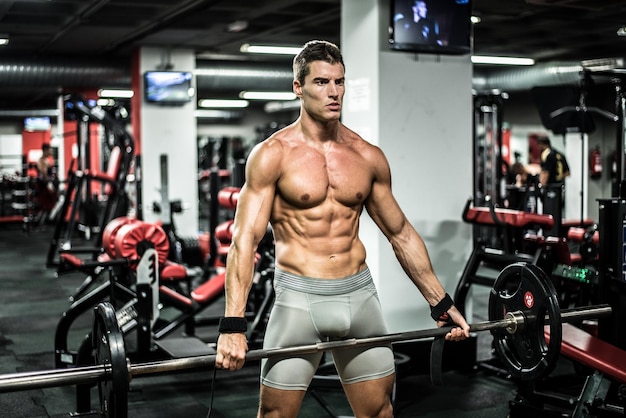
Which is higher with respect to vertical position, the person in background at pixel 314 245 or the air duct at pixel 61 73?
the air duct at pixel 61 73

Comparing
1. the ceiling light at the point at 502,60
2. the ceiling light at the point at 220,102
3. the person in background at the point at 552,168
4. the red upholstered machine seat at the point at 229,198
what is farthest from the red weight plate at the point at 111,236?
the ceiling light at the point at 220,102

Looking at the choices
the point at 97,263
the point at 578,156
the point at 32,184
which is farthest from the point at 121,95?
the point at 97,263

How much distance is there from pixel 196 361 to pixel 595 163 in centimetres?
1147

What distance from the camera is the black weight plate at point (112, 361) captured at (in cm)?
198

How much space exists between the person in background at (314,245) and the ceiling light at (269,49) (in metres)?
7.55

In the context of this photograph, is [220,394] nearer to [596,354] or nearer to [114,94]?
[596,354]

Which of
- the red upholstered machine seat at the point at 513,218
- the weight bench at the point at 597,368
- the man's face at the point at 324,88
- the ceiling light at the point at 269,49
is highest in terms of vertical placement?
the ceiling light at the point at 269,49

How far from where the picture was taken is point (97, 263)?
4227 mm

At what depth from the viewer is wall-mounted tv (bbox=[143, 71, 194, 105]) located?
9391 mm

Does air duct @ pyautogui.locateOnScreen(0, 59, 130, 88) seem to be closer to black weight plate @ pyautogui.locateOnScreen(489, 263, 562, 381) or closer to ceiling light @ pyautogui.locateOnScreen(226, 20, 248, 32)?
ceiling light @ pyautogui.locateOnScreen(226, 20, 248, 32)

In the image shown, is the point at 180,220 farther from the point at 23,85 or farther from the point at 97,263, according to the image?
the point at 97,263

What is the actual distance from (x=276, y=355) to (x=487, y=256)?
2469 millimetres

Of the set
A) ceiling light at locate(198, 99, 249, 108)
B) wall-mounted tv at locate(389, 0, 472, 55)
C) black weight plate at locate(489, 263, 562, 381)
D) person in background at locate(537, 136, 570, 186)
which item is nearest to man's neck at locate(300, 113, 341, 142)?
black weight plate at locate(489, 263, 562, 381)

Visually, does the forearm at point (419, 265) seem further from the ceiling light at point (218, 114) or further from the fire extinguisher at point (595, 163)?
the ceiling light at point (218, 114)
